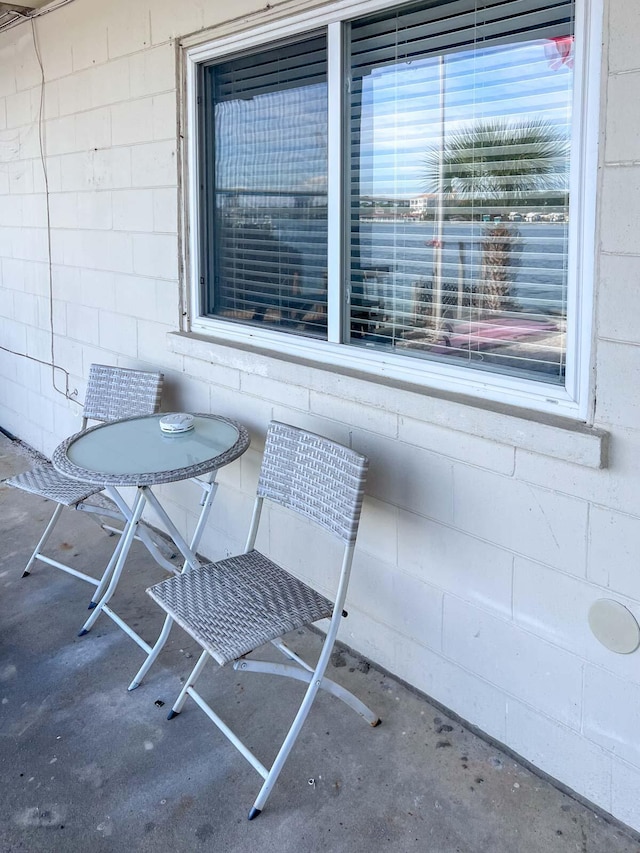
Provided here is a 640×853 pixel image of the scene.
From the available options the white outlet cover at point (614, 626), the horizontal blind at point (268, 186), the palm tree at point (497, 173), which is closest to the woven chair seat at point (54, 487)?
the horizontal blind at point (268, 186)

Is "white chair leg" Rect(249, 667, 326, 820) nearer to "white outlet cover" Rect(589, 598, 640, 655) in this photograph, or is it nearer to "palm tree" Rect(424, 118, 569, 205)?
"white outlet cover" Rect(589, 598, 640, 655)

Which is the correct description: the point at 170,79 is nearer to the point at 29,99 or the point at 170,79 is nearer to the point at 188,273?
the point at 188,273

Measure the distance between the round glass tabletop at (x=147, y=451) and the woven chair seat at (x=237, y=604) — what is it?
33 centimetres

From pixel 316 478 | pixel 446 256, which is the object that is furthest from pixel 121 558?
pixel 446 256

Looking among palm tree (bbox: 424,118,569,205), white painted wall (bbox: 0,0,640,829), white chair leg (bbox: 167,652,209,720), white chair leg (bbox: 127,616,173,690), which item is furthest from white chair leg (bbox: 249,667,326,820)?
palm tree (bbox: 424,118,569,205)

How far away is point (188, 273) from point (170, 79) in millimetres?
789

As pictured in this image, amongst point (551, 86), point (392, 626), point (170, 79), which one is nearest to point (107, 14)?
point (170, 79)

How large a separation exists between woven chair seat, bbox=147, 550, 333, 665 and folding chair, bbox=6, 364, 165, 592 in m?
0.64

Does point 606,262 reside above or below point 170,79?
below

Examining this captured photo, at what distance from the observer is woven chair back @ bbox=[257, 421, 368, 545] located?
2025mm

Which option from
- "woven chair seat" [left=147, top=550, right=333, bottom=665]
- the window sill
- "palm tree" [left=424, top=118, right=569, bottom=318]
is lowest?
"woven chair seat" [left=147, top=550, right=333, bottom=665]

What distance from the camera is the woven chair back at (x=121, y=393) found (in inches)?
124

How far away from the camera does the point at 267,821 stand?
1.85 m

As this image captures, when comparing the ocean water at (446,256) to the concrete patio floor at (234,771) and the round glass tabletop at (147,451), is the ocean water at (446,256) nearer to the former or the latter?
the round glass tabletop at (147,451)
